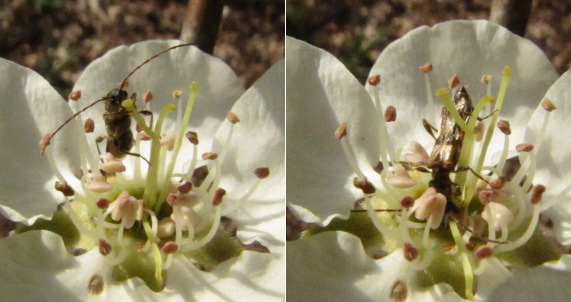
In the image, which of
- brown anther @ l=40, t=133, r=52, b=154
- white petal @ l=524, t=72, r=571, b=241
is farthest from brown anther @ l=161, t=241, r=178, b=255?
white petal @ l=524, t=72, r=571, b=241

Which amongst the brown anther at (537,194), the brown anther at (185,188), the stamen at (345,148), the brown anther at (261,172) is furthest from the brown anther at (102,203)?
the brown anther at (537,194)

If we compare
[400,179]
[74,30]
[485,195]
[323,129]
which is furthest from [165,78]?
[74,30]

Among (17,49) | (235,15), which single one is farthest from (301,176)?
(17,49)

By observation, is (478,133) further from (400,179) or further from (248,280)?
(248,280)

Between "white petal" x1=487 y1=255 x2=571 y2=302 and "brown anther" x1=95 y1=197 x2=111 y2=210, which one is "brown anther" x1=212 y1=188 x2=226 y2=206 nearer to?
"brown anther" x1=95 y1=197 x2=111 y2=210

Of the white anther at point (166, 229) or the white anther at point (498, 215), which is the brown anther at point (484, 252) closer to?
the white anther at point (498, 215)

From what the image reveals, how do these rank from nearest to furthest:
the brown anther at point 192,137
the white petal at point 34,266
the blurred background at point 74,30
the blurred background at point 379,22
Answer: the white petal at point 34,266 → the brown anther at point 192,137 → the blurred background at point 379,22 → the blurred background at point 74,30

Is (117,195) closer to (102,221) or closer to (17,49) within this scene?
(102,221)
